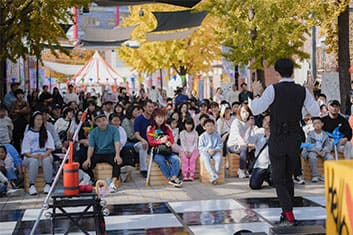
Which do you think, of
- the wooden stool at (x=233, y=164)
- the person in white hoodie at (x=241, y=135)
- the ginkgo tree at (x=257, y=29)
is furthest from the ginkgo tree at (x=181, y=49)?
the wooden stool at (x=233, y=164)

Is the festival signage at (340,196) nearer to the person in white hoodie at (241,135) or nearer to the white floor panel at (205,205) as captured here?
the white floor panel at (205,205)

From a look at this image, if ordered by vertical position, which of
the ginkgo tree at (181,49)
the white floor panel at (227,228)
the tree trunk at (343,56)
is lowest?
the white floor panel at (227,228)

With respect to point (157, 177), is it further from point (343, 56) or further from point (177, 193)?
point (343, 56)

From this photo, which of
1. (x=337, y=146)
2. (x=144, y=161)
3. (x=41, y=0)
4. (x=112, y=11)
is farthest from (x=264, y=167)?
(x=112, y=11)

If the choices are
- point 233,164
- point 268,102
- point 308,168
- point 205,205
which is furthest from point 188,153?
point 268,102

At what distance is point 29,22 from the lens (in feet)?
55.3

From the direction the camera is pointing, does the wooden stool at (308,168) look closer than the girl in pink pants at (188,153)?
Yes

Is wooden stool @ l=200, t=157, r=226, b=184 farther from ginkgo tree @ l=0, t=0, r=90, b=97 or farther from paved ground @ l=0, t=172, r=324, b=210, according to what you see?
ginkgo tree @ l=0, t=0, r=90, b=97

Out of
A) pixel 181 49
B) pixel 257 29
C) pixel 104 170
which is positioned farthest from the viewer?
pixel 181 49

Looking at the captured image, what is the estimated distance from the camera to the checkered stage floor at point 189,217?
344 inches

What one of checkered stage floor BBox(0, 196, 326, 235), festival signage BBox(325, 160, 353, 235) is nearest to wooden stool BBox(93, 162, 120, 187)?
checkered stage floor BBox(0, 196, 326, 235)

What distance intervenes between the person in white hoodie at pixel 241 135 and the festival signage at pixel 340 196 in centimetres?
879

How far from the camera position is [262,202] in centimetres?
1056

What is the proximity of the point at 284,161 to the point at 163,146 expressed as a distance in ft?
17.7
